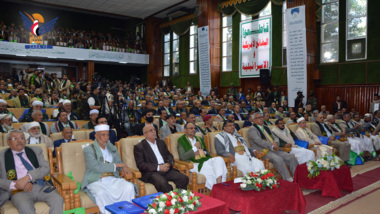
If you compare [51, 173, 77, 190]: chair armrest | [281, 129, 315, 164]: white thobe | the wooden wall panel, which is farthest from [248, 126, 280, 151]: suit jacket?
the wooden wall panel

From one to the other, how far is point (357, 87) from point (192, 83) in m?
9.04

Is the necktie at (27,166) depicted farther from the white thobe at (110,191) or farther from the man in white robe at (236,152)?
the man in white robe at (236,152)

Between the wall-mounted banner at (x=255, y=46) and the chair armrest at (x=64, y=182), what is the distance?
1158cm

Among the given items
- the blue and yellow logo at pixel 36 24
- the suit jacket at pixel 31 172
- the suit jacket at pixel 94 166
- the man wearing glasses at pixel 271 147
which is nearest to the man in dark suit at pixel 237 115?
the man wearing glasses at pixel 271 147

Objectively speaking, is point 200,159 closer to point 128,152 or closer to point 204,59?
point 128,152

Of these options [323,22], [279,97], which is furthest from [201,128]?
[323,22]

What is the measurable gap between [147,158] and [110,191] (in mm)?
713

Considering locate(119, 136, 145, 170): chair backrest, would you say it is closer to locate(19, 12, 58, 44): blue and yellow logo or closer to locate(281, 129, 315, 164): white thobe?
locate(281, 129, 315, 164): white thobe

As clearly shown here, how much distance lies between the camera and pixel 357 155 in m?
6.46

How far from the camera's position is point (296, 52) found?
10.9 meters

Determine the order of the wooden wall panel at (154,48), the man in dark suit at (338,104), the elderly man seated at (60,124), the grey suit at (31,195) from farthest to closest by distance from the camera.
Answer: the wooden wall panel at (154,48)
the man in dark suit at (338,104)
the elderly man seated at (60,124)
the grey suit at (31,195)

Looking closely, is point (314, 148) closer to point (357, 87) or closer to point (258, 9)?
point (357, 87)

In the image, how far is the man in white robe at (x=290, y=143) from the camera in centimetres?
523

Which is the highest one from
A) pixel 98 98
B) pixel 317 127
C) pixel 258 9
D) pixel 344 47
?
pixel 258 9
